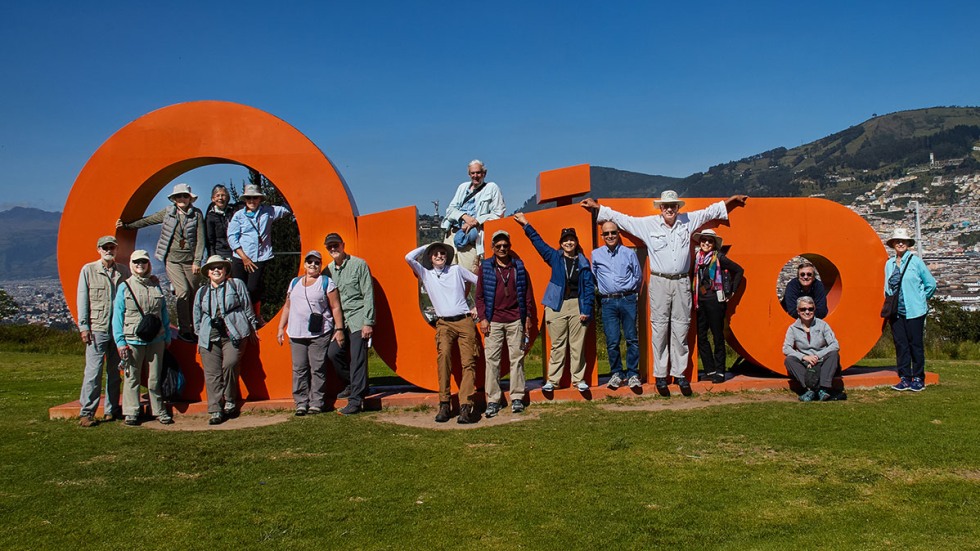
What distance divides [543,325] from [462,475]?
3452 millimetres

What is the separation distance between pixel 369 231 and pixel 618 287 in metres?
3.08

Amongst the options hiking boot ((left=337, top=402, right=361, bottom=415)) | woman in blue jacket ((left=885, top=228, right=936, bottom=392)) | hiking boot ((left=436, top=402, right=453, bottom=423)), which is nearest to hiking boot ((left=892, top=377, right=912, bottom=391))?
woman in blue jacket ((left=885, top=228, right=936, bottom=392))

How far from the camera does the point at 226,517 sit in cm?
487

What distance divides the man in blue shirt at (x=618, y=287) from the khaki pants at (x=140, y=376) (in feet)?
16.7

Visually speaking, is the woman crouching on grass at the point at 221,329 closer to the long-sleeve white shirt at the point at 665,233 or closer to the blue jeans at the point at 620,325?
the blue jeans at the point at 620,325

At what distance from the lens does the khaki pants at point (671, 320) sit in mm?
8695

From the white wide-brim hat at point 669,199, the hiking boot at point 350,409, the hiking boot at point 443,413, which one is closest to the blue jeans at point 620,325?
the white wide-brim hat at point 669,199

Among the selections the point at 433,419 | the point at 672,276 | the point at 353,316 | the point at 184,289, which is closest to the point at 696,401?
the point at 672,276

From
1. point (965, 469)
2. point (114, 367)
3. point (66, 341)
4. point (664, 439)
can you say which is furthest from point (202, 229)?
point (66, 341)

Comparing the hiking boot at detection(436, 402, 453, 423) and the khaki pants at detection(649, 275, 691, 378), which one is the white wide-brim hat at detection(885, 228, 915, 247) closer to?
the khaki pants at detection(649, 275, 691, 378)

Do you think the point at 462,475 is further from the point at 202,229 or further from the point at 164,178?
the point at 164,178

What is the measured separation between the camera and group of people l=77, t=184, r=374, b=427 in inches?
319

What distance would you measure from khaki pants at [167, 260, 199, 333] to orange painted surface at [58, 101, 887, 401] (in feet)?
0.92

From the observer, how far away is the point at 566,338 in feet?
28.5
